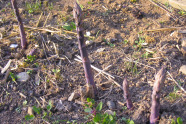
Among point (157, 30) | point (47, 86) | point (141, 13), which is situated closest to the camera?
point (47, 86)

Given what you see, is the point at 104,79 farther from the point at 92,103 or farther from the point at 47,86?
the point at 47,86

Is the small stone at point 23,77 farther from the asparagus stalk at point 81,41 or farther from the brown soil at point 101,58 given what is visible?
the asparagus stalk at point 81,41

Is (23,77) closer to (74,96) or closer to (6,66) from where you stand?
(6,66)

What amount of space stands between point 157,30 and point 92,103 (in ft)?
5.62

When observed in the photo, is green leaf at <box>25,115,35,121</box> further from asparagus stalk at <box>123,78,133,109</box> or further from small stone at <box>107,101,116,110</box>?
asparagus stalk at <box>123,78,133,109</box>

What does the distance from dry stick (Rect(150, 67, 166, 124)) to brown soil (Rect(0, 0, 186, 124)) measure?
0.27ft

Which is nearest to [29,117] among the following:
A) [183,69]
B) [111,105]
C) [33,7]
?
[111,105]

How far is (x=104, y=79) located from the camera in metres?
2.65

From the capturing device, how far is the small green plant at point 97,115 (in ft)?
6.62

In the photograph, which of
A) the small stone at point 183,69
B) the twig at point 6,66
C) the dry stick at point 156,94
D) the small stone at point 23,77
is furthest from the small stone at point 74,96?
the small stone at point 183,69

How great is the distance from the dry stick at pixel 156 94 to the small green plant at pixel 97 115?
364 mm

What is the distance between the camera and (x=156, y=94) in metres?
1.75

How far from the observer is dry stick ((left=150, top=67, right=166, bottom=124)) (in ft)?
5.54

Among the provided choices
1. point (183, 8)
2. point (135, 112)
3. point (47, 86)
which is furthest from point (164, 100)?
point (183, 8)
